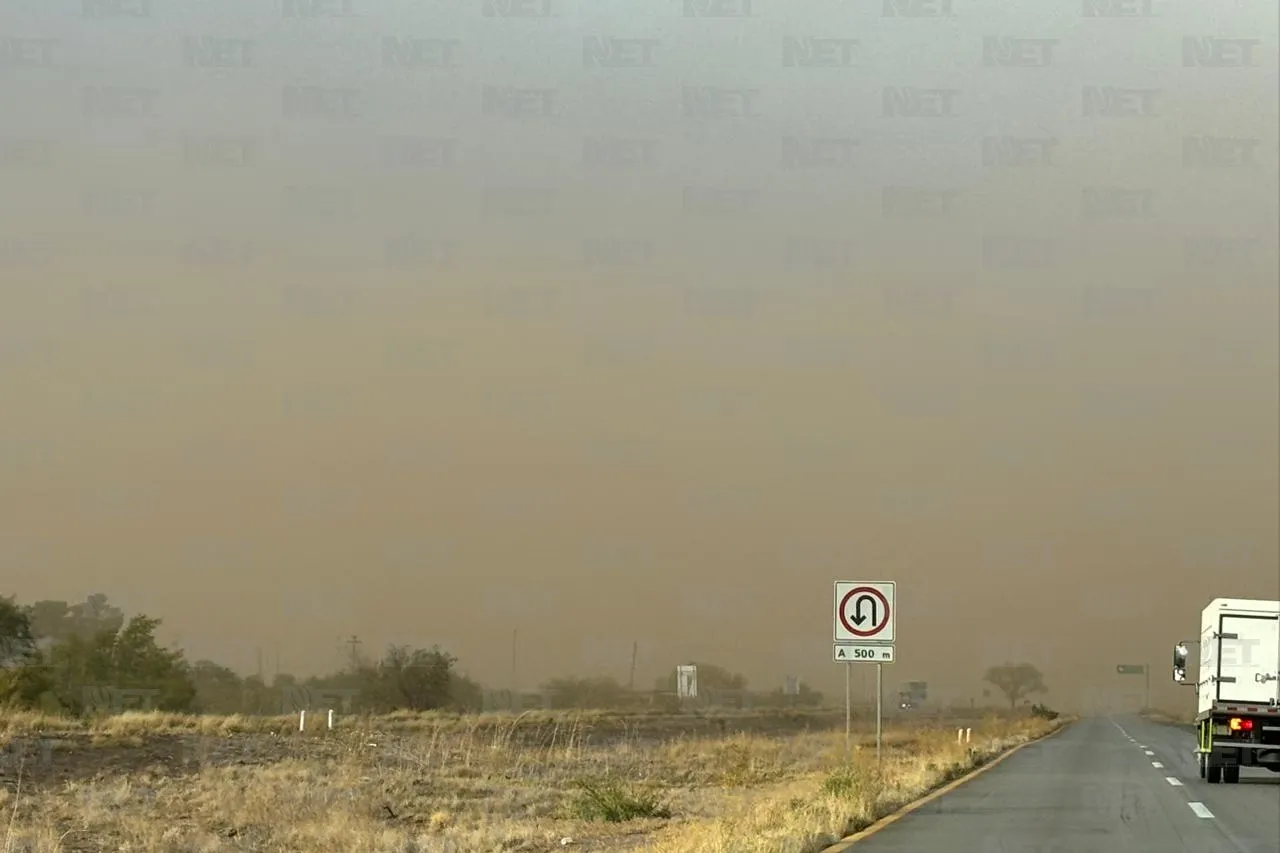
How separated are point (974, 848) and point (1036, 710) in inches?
5193

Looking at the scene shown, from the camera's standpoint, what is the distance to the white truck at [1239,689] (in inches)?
→ 1222

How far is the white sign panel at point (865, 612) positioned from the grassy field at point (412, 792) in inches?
93.3

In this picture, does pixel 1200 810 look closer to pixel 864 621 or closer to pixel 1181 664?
pixel 864 621

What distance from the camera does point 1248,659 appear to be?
31.8 metres

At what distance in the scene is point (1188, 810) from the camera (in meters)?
23.0

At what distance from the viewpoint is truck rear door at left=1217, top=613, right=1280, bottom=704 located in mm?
31406

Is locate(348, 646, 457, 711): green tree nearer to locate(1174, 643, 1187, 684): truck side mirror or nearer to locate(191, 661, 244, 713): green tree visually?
locate(191, 661, 244, 713): green tree

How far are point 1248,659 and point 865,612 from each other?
10.0 meters

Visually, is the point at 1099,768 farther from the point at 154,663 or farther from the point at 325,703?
the point at 325,703

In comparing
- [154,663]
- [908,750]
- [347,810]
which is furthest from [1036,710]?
[347,810]

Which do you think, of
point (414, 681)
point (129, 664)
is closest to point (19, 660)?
point (129, 664)

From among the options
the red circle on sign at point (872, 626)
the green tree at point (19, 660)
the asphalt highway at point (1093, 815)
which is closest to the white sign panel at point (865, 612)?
the red circle on sign at point (872, 626)

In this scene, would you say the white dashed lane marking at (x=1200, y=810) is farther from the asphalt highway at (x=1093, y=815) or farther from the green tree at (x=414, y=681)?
the green tree at (x=414, y=681)

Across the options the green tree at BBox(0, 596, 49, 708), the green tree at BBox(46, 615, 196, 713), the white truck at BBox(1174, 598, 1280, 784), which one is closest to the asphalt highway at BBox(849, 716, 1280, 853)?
the white truck at BBox(1174, 598, 1280, 784)
